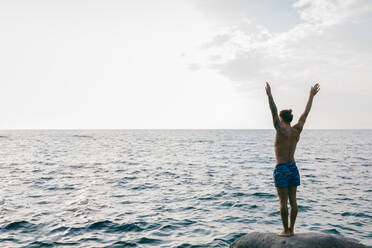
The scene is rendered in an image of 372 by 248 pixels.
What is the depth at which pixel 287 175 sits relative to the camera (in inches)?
242

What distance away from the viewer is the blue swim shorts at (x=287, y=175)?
6.15 m

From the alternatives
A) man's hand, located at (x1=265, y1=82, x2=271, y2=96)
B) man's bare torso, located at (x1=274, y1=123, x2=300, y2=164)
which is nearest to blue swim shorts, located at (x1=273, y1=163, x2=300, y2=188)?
man's bare torso, located at (x1=274, y1=123, x2=300, y2=164)

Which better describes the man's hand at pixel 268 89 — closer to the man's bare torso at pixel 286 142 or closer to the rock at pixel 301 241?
the man's bare torso at pixel 286 142

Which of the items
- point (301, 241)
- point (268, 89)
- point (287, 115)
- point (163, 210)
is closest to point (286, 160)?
point (287, 115)

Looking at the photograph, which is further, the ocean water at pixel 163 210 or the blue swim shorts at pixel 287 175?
the ocean water at pixel 163 210

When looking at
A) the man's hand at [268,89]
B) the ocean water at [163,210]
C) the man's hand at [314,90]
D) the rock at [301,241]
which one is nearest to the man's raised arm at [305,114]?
the man's hand at [314,90]

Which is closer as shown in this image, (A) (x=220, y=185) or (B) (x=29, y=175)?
(A) (x=220, y=185)

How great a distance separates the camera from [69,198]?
1348 centimetres

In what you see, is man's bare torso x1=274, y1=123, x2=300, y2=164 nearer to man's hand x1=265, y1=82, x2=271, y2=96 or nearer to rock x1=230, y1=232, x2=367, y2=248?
man's hand x1=265, y1=82, x2=271, y2=96

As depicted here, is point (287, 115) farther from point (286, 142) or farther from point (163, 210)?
point (163, 210)

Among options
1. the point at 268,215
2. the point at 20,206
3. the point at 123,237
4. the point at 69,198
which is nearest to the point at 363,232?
the point at 268,215

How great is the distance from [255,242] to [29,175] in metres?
19.2

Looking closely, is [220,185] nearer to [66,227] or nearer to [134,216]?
[134,216]

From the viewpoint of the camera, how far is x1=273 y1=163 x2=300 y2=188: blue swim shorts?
6.15 m
